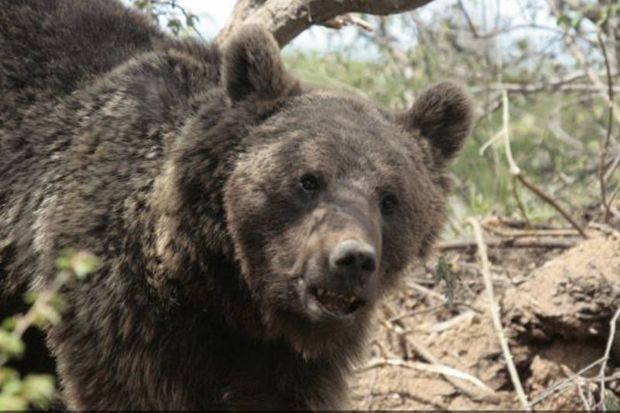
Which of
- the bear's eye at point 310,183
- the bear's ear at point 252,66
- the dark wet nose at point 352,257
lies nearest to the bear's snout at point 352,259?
the dark wet nose at point 352,257

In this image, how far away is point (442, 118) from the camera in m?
5.43

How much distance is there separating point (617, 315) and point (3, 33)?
3622 millimetres

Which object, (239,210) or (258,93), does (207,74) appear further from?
(239,210)

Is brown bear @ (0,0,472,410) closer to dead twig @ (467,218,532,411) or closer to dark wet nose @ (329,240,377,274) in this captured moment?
dark wet nose @ (329,240,377,274)

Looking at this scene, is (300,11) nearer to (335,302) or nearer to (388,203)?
(388,203)

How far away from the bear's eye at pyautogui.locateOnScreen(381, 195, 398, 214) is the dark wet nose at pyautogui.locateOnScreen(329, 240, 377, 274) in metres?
0.62

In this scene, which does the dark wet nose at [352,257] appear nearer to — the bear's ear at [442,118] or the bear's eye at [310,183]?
→ the bear's eye at [310,183]

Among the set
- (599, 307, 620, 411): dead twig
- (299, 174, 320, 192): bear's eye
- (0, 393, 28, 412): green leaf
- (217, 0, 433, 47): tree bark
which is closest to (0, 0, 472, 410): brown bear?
(299, 174, 320, 192): bear's eye

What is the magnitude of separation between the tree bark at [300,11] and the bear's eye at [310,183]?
69.7 inches

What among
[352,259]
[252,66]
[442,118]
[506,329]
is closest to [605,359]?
[506,329]

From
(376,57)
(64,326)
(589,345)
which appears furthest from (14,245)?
(376,57)

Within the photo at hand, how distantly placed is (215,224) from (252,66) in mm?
785

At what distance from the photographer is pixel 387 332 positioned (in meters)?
7.49

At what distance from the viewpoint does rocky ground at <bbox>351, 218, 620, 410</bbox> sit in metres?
6.43
